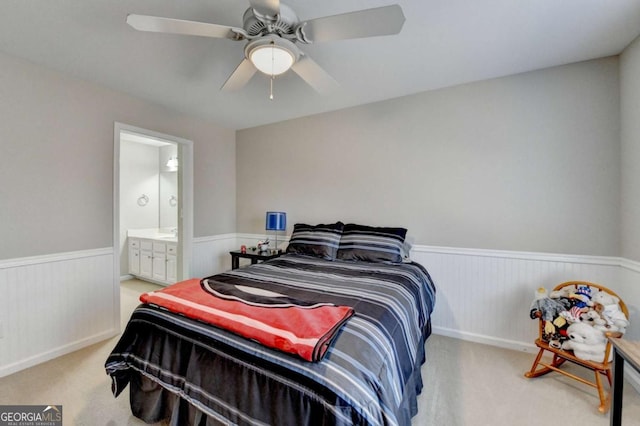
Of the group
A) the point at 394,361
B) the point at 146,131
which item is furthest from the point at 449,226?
the point at 146,131

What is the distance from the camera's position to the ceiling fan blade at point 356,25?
1.24 metres

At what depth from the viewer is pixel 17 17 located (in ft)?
5.65

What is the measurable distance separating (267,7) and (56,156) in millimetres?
2359

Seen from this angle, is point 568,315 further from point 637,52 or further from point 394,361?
point 637,52

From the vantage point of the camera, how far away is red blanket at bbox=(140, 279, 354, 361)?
1115 mm

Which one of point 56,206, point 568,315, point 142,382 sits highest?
point 56,206

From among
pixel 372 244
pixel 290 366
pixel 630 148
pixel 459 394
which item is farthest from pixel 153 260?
pixel 630 148

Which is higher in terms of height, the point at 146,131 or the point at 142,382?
the point at 146,131

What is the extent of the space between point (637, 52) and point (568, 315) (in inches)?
75.7

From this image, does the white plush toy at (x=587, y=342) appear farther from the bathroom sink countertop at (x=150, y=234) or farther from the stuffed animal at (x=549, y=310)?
the bathroom sink countertop at (x=150, y=234)

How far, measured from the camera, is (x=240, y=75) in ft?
5.96

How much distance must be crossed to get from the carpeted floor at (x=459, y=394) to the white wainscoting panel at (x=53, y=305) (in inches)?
5.9

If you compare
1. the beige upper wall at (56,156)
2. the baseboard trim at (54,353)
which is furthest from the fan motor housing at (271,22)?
the baseboard trim at (54,353)

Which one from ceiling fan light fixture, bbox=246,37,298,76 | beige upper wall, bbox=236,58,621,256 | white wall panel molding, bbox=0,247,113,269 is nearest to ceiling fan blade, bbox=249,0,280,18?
ceiling fan light fixture, bbox=246,37,298,76
